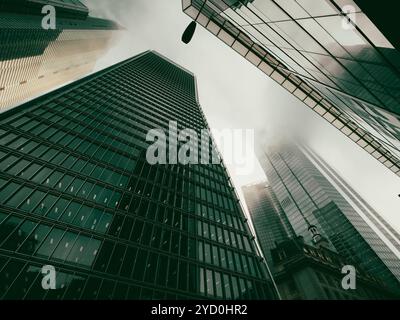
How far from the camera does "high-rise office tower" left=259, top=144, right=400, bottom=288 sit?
11631 cm

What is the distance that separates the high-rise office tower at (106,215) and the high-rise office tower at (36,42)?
15969 mm

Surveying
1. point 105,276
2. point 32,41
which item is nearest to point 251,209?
point 32,41

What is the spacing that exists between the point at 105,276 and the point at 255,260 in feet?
68.1

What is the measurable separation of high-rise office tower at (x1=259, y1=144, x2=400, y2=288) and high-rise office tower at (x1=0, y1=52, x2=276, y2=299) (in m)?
82.1

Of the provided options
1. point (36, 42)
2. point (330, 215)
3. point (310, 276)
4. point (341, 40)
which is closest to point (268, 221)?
point (330, 215)

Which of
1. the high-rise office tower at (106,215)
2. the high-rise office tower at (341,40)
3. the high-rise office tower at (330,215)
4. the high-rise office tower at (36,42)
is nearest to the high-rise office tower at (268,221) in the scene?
the high-rise office tower at (330,215)

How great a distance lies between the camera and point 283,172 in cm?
17638

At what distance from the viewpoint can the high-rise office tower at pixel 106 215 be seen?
22.5m

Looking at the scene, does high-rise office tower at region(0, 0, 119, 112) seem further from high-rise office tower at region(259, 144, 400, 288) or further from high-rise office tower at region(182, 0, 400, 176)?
high-rise office tower at region(259, 144, 400, 288)

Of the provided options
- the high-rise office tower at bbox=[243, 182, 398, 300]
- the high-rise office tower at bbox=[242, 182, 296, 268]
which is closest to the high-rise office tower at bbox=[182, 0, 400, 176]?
the high-rise office tower at bbox=[243, 182, 398, 300]

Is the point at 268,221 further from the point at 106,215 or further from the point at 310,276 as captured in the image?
the point at 106,215

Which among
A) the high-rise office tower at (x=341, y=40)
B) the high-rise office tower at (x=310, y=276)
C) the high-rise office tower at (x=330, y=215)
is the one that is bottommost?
the high-rise office tower at (x=341, y=40)

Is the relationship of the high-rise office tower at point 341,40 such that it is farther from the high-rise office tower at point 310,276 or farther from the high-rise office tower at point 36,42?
the high-rise office tower at point 36,42

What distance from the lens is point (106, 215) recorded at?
29750 mm
